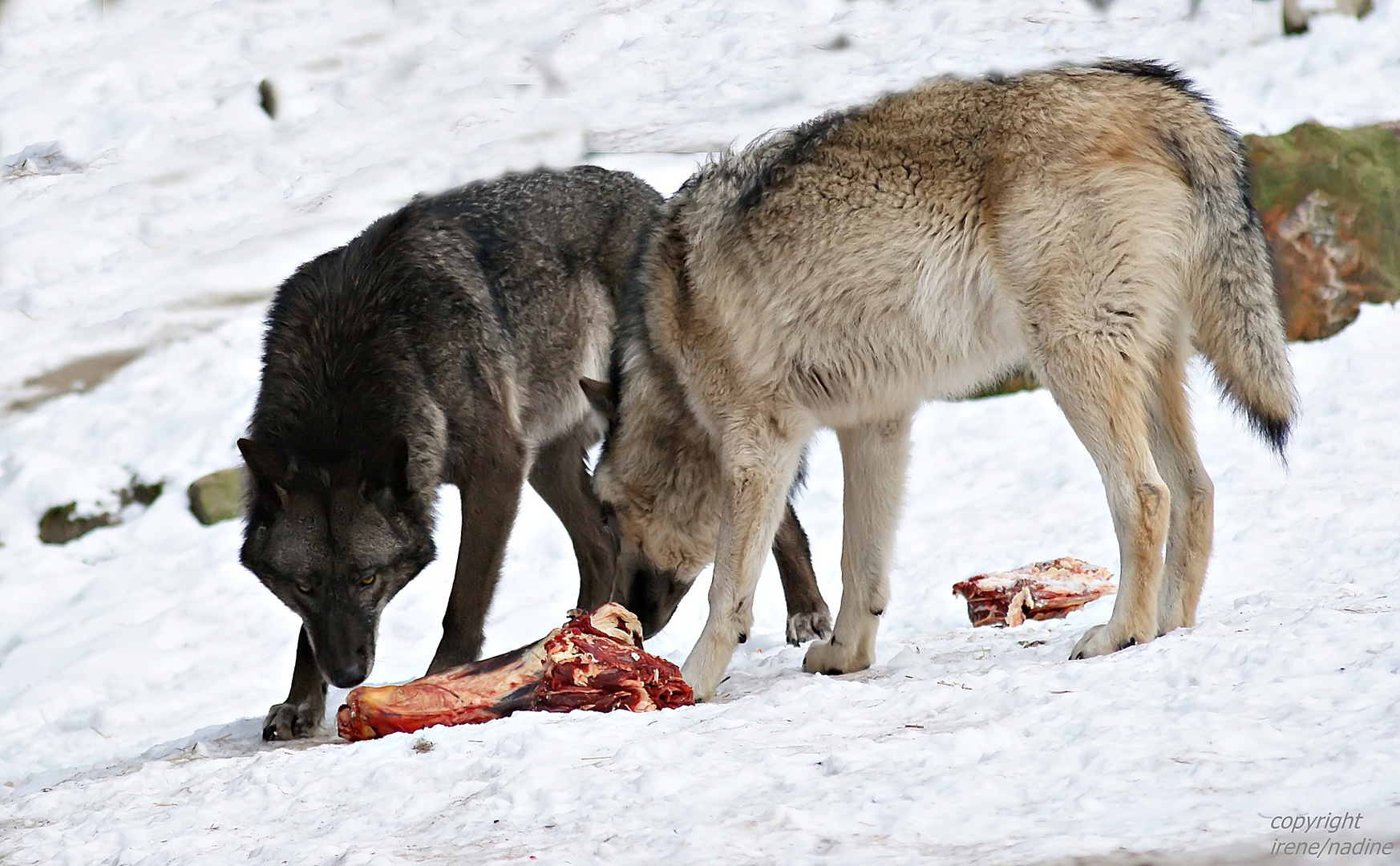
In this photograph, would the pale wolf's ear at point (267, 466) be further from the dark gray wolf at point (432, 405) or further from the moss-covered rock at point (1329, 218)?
the moss-covered rock at point (1329, 218)

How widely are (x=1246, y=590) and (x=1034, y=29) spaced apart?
35.2 ft

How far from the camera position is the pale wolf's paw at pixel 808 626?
678cm

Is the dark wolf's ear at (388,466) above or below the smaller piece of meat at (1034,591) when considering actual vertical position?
above

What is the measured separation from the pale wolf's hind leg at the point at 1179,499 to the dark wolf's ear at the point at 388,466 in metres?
2.87

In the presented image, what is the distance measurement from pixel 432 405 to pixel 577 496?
1.62 metres

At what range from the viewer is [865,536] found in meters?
5.46

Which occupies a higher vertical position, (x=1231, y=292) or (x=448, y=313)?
(x=1231, y=292)

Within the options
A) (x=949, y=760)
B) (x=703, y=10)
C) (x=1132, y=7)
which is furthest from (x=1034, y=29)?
(x=949, y=760)

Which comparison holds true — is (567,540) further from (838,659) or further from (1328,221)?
A: (1328,221)

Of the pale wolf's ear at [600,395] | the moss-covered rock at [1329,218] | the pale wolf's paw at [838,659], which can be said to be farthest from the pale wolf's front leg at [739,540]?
the moss-covered rock at [1329,218]

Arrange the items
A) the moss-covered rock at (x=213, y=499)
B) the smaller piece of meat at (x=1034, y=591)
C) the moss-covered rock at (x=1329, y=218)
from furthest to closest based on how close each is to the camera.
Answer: the moss-covered rock at (x=1329, y=218) → the moss-covered rock at (x=213, y=499) → the smaller piece of meat at (x=1034, y=591)

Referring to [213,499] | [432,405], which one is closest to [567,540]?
[213,499]

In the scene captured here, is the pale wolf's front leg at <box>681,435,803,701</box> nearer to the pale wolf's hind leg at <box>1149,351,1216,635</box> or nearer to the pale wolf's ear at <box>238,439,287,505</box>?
the pale wolf's hind leg at <box>1149,351,1216,635</box>

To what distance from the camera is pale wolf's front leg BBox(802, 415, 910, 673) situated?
5332 millimetres
